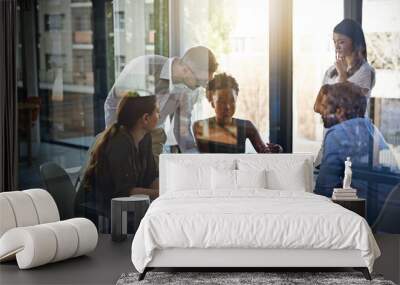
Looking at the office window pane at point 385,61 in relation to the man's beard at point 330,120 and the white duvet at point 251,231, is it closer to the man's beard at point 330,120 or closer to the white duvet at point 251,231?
the man's beard at point 330,120

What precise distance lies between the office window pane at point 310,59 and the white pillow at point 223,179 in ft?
3.79

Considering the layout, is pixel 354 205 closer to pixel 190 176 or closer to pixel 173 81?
pixel 190 176

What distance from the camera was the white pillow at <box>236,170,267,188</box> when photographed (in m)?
7.37

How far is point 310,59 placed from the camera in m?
8.12

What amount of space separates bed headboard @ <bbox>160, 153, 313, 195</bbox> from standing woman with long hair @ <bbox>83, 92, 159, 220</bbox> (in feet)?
1.58

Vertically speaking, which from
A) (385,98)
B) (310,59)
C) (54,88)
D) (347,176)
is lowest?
(347,176)

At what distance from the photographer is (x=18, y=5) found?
8461 mm

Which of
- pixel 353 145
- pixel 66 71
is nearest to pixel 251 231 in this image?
pixel 353 145

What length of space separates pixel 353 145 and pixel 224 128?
4.63ft

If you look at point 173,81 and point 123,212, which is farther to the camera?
point 173,81

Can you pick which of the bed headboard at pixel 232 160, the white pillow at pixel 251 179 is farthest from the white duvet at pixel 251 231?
the bed headboard at pixel 232 160

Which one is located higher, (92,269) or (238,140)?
(238,140)

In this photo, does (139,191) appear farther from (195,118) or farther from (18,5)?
(18,5)

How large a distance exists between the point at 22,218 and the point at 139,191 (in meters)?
1.92
